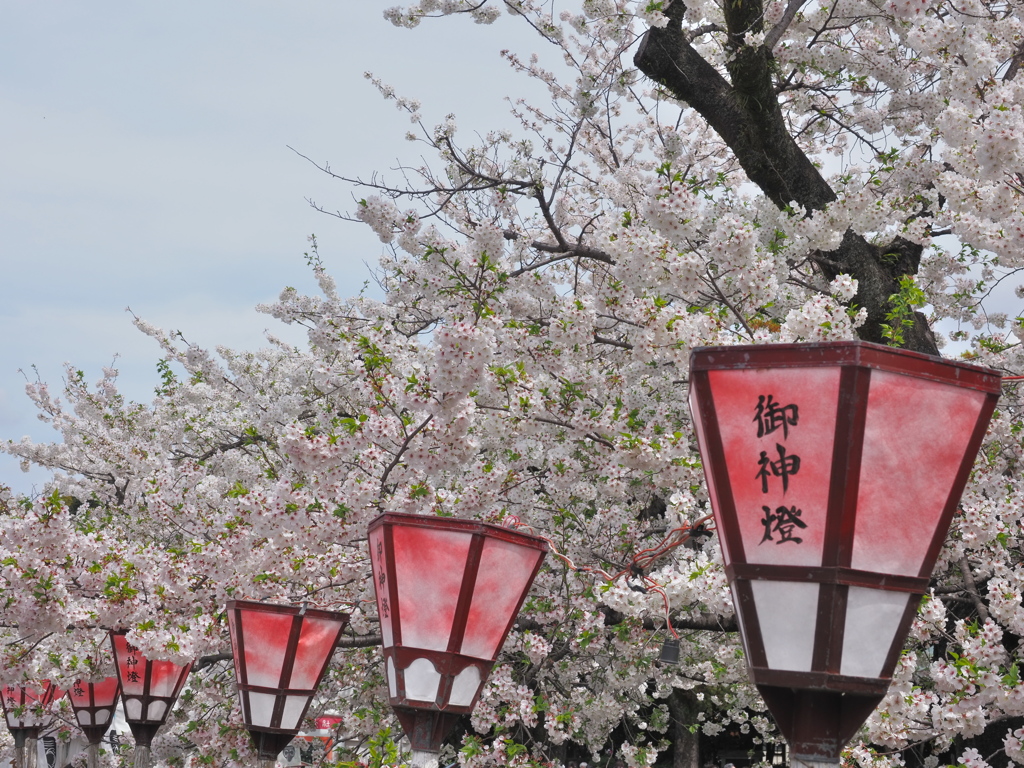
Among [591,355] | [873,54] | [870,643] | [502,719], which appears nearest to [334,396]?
[591,355]

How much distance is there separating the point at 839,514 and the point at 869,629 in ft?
0.74

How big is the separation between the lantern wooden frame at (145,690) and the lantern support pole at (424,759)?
4.07 m

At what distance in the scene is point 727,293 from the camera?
5766 mm

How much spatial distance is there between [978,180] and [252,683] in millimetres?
4623

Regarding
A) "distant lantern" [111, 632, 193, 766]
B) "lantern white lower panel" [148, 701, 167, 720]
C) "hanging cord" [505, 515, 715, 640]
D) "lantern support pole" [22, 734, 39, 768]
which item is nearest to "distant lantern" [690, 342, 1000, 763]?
"hanging cord" [505, 515, 715, 640]

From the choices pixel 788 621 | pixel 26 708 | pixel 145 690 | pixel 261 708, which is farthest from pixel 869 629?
pixel 26 708

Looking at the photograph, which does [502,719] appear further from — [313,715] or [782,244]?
[782,244]

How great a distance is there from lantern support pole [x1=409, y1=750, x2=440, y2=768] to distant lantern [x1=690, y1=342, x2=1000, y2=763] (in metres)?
1.42

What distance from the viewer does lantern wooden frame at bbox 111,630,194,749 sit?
6523 millimetres

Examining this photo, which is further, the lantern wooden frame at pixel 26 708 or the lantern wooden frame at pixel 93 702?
the lantern wooden frame at pixel 26 708

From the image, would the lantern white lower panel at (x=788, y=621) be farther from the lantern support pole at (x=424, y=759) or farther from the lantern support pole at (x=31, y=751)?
the lantern support pole at (x=31, y=751)

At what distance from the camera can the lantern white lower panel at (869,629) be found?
1808 mm

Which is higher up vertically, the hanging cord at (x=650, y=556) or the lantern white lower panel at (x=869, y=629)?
the hanging cord at (x=650, y=556)

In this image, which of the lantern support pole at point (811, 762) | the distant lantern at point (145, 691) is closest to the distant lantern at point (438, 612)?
the lantern support pole at point (811, 762)
